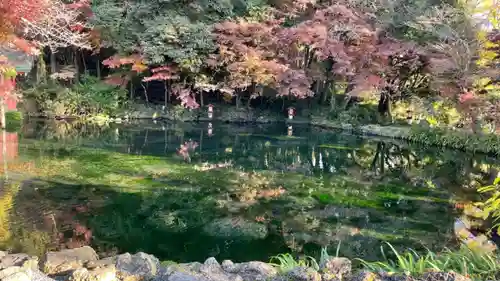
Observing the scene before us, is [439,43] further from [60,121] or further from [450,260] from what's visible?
[60,121]

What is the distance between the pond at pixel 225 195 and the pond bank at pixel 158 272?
1234 mm

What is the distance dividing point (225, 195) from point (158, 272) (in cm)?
398

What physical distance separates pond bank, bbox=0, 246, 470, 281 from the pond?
123cm

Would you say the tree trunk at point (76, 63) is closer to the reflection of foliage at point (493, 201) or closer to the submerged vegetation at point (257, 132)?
the submerged vegetation at point (257, 132)

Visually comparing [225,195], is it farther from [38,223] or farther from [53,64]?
[53,64]

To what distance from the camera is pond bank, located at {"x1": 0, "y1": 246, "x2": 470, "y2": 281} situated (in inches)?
104

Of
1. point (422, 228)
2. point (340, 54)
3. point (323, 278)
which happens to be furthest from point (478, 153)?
point (323, 278)

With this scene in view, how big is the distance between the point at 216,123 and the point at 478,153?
904 cm

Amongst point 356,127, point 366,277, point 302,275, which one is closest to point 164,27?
point 356,127

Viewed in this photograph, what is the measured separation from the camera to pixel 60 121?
50.1ft

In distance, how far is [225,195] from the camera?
23.0 feet

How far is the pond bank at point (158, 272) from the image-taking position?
104 inches

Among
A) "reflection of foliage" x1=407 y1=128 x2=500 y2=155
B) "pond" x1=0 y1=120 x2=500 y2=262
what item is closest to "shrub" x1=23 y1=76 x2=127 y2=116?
"pond" x1=0 y1=120 x2=500 y2=262

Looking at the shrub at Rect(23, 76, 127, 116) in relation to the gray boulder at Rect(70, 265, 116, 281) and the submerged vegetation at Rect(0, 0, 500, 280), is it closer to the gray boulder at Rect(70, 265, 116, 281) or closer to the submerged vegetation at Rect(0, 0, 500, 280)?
the submerged vegetation at Rect(0, 0, 500, 280)
